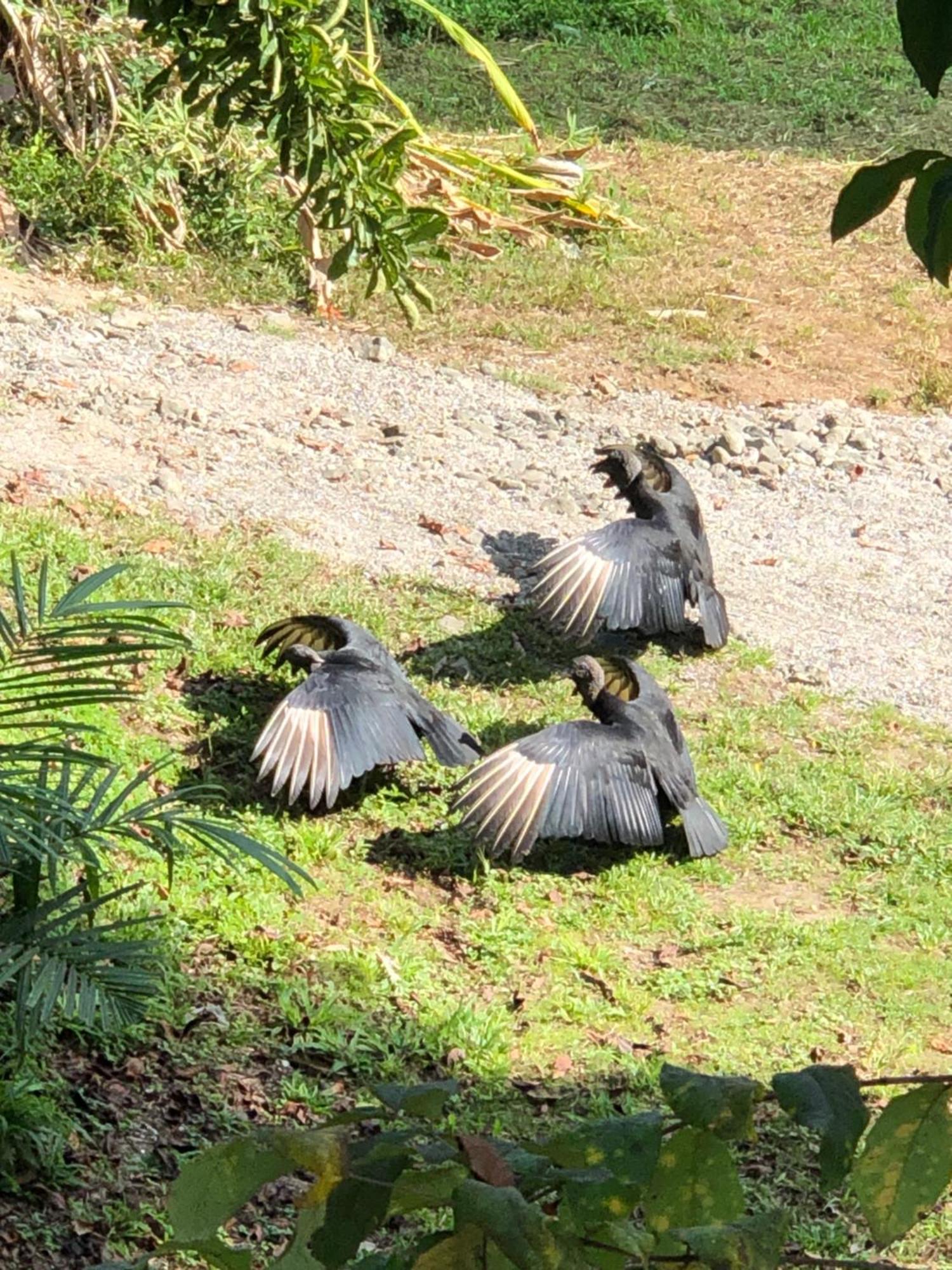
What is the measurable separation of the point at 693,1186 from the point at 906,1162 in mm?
133

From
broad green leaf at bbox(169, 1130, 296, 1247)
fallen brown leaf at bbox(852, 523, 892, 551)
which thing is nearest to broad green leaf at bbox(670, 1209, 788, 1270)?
broad green leaf at bbox(169, 1130, 296, 1247)

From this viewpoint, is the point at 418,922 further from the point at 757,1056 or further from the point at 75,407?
the point at 75,407

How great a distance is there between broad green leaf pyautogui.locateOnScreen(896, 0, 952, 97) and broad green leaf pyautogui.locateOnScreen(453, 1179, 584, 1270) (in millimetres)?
646

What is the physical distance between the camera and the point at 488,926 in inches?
181

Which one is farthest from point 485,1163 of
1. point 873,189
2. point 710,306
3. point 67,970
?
point 710,306

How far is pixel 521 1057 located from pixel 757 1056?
0.59 metres

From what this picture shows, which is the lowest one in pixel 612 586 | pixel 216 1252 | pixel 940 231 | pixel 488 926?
pixel 488 926

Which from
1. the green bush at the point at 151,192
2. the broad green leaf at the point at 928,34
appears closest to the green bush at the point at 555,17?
the green bush at the point at 151,192

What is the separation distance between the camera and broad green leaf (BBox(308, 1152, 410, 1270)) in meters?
0.87

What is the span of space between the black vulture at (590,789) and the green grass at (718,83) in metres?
6.95

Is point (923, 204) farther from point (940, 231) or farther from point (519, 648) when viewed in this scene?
point (519, 648)

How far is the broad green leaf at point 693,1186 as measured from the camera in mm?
961

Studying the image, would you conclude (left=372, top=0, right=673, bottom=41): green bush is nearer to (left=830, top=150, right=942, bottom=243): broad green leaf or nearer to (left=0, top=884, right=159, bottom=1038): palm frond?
(left=0, top=884, right=159, bottom=1038): palm frond

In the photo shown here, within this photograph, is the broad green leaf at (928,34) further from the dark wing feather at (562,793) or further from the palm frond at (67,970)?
the dark wing feather at (562,793)
